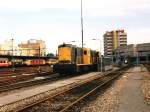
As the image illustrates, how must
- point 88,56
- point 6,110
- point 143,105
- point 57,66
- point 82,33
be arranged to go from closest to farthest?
point 6,110 → point 143,105 → point 57,66 → point 88,56 → point 82,33

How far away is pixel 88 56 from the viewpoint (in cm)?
5262

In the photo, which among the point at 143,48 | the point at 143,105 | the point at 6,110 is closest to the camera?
the point at 6,110

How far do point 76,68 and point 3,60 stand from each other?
1703 inches

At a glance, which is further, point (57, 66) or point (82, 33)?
point (82, 33)

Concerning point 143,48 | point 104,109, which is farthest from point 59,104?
point 143,48

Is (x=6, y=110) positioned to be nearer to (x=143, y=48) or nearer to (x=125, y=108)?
(x=125, y=108)

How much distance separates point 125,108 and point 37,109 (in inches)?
152

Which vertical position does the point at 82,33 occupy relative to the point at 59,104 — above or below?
above

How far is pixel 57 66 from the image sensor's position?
4244 centimetres

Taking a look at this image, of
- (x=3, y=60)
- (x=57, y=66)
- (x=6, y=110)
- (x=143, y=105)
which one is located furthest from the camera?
(x=3, y=60)

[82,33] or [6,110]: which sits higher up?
[82,33]

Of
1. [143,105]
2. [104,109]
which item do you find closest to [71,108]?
[104,109]

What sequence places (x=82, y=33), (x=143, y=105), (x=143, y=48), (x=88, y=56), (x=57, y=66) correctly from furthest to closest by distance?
1. (x=143, y=48)
2. (x=82, y=33)
3. (x=88, y=56)
4. (x=57, y=66)
5. (x=143, y=105)

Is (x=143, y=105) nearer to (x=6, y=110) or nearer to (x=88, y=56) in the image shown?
(x=6, y=110)
